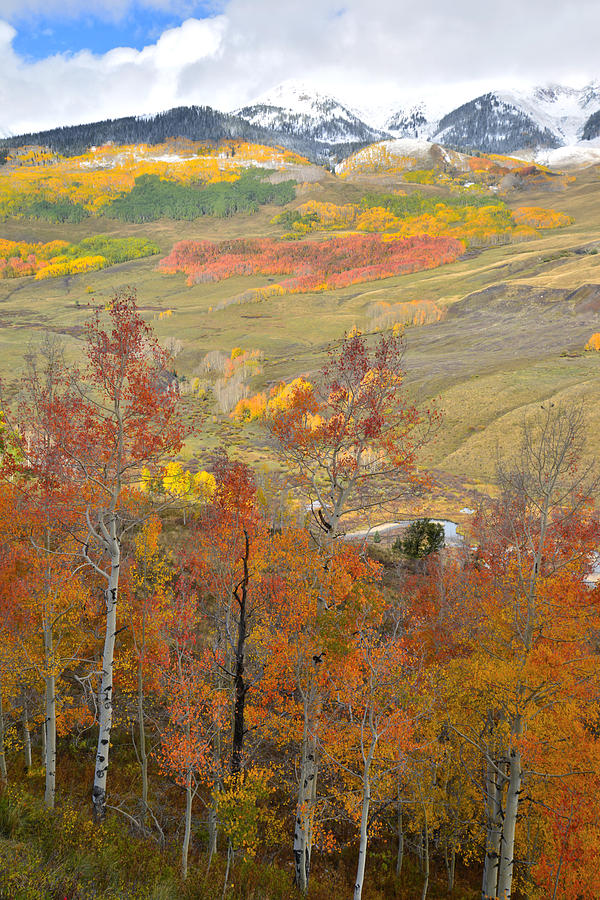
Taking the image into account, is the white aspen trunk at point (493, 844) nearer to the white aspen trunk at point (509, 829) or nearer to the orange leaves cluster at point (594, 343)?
the white aspen trunk at point (509, 829)

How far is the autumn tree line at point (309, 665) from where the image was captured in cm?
1598

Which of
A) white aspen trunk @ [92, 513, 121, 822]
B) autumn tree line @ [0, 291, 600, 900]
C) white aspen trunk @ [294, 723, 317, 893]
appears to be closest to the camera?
white aspen trunk @ [92, 513, 121, 822]

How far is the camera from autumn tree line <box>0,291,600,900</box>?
1598 cm

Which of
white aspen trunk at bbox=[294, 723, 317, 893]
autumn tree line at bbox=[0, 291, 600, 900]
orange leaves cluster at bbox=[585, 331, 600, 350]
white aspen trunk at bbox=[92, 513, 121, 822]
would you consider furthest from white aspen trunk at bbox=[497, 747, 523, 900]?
orange leaves cluster at bbox=[585, 331, 600, 350]

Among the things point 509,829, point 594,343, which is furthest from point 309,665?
point 594,343

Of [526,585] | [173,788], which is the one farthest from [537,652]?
[173,788]

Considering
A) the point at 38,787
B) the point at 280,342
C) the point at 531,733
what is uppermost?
the point at 280,342

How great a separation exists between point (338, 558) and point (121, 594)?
1707 centimetres

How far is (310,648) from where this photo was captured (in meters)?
16.8

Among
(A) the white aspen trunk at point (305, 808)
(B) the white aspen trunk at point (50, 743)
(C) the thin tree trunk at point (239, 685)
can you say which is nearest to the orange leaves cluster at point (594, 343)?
(A) the white aspen trunk at point (305, 808)

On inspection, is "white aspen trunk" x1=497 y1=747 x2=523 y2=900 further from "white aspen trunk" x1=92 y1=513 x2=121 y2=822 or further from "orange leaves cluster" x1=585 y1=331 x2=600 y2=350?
"orange leaves cluster" x1=585 y1=331 x2=600 y2=350

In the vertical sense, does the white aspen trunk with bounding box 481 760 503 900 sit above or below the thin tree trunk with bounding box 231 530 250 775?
below

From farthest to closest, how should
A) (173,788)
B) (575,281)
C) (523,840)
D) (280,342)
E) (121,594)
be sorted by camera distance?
(280,342)
(575,281)
(121,594)
(173,788)
(523,840)

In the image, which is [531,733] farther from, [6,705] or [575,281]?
[575,281]
